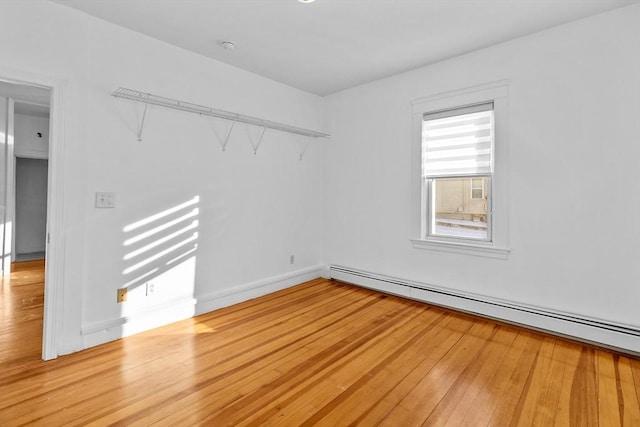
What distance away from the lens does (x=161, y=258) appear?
2.98 metres

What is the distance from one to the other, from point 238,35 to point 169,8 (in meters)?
0.59

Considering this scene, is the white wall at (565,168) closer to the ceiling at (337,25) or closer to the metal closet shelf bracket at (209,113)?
the ceiling at (337,25)

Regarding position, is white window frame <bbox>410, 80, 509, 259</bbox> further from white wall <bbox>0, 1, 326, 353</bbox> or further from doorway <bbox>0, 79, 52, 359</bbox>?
doorway <bbox>0, 79, 52, 359</bbox>

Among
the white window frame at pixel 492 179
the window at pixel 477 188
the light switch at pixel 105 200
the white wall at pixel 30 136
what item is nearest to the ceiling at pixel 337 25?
the white window frame at pixel 492 179

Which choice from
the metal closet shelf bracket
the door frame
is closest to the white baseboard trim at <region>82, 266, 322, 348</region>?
the door frame

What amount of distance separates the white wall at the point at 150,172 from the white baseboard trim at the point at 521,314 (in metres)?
1.37

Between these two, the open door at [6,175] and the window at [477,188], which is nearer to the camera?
the window at [477,188]

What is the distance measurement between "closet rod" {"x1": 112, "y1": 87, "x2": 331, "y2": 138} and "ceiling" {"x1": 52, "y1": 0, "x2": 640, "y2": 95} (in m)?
0.55

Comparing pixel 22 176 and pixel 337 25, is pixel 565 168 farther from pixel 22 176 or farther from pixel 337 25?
pixel 22 176

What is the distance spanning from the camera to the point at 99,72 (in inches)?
102

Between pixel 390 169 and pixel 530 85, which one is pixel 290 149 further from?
pixel 530 85

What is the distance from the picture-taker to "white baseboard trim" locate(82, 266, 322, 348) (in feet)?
8.54

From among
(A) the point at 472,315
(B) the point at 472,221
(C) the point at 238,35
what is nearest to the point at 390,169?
(B) the point at 472,221

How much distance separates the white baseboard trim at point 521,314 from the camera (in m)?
2.50
